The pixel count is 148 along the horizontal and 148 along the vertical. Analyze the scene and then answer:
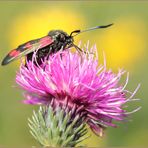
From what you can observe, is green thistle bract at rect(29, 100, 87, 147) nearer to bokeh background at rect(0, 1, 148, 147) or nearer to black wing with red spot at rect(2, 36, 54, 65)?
black wing with red spot at rect(2, 36, 54, 65)

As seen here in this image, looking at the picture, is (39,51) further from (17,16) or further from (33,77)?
(17,16)

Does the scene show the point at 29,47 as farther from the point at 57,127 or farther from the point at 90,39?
the point at 90,39

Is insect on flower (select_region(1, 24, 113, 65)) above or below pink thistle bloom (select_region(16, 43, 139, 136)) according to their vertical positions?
above

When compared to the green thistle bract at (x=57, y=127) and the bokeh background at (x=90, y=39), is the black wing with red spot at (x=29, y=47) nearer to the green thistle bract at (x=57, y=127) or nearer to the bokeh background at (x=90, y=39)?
the green thistle bract at (x=57, y=127)

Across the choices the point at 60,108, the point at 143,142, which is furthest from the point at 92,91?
the point at 143,142

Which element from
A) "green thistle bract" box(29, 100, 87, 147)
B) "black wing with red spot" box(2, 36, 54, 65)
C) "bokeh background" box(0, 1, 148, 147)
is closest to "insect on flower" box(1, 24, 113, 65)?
"black wing with red spot" box(2, 36, 54, 65)

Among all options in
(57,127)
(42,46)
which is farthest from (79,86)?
(42,46)

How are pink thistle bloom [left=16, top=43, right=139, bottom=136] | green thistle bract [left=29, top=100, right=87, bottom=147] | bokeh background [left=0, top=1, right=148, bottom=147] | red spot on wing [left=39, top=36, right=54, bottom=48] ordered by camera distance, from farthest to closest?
bokeh background [left=0, top=1, right=148, bottom=147] → red spot on wing [left=39, top=36, right=54, bottom=48] → pink thistle bloom [left=16, top=43, right=139, bottom=136] → green thistle bract [left=29, top=100, right=87, bottom=147]
